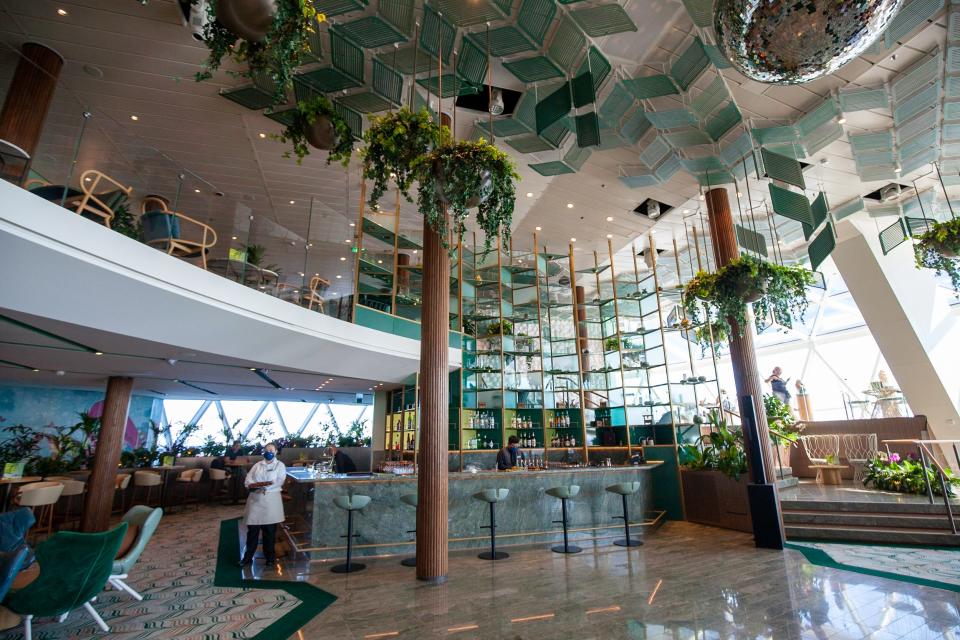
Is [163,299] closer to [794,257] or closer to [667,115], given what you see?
[667,115]

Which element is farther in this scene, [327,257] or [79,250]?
[327,257]

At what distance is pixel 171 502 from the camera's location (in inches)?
459

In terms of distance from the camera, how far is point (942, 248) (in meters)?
6.17

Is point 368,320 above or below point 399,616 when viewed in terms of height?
above

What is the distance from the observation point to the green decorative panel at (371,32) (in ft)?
17.0

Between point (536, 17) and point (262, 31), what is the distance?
11.6ft

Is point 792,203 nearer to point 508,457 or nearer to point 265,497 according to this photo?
point 508,457

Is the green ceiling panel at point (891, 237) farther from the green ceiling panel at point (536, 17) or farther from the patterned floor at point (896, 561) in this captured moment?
the green ceiling panel at point (536, 17)

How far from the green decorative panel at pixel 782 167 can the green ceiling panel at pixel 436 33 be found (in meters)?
5.03

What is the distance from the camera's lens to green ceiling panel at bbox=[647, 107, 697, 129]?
6.20m

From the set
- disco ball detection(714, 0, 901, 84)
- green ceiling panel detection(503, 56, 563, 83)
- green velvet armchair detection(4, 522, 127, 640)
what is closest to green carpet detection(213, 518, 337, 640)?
green velvet armchair detection(4, 522, 127, 640)

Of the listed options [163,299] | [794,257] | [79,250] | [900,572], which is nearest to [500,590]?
[900,572]

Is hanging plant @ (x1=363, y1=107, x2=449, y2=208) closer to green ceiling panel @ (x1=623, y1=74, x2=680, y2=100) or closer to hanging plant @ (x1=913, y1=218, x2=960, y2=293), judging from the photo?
green ceiling panel @ (x1=623, y1=74, x2=680, y2=100)

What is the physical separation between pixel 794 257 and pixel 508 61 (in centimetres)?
1105
